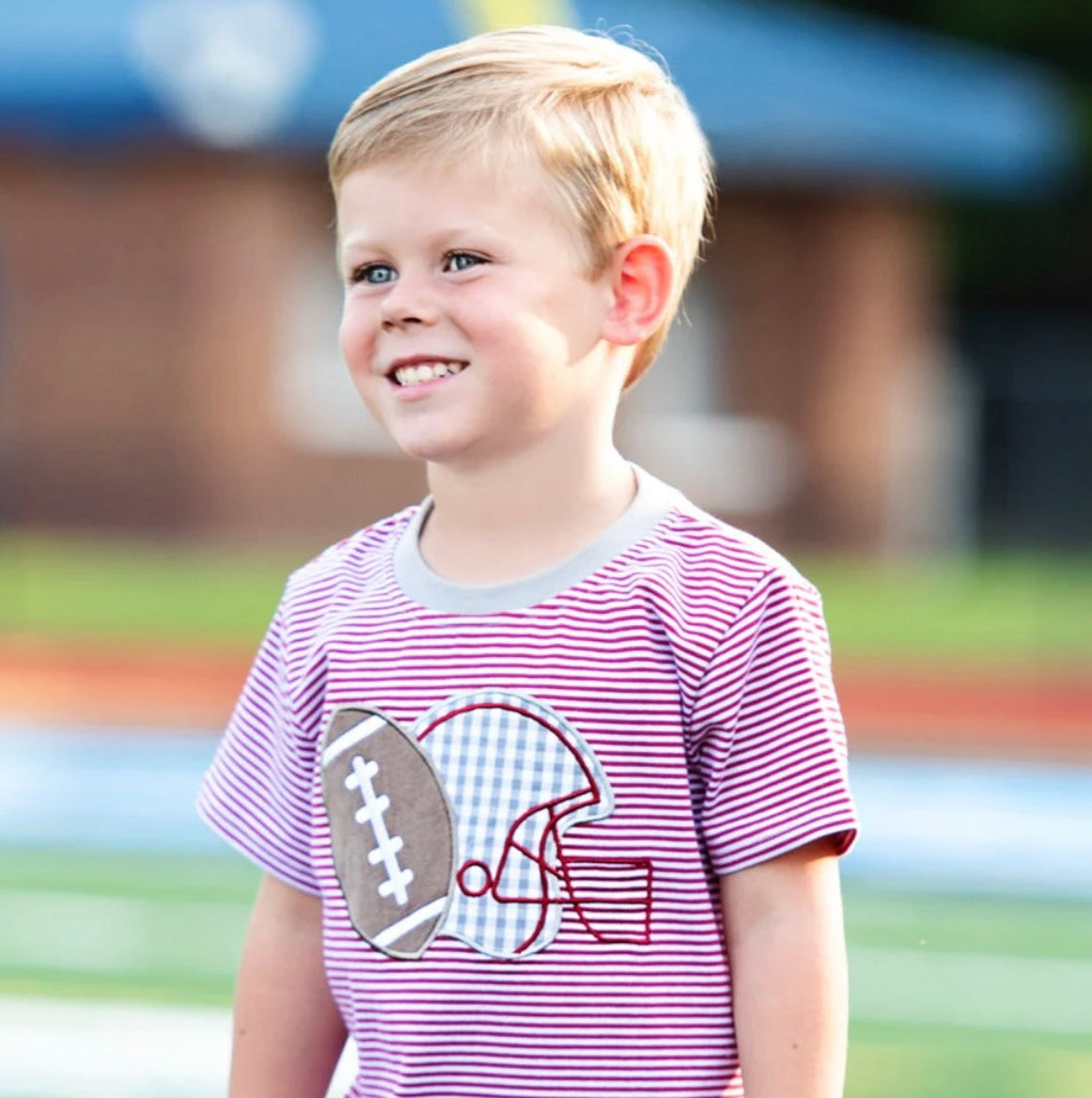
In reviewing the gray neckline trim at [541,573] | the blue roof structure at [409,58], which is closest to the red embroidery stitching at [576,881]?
the gray neckline trim at [541,573]

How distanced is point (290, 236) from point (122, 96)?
1.84 m

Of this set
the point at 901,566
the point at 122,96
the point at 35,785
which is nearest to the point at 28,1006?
the point at 35,785

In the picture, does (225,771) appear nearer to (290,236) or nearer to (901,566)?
(290,236)

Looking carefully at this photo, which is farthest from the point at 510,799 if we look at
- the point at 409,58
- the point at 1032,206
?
the point at 1032,206

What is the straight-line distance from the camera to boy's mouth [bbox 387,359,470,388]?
99.4 inches

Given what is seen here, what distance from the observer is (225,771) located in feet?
9.20

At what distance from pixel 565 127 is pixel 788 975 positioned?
0.82 metres

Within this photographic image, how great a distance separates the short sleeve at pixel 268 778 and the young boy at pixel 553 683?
81 mm

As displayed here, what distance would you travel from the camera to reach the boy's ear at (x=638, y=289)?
101 inches

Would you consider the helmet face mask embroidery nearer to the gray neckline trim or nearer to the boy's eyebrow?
the gray neckline trim

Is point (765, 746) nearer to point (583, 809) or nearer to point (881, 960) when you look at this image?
point (583, 809)

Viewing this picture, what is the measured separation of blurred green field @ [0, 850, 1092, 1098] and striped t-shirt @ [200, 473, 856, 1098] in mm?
3360

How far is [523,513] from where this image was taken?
257 centimetres

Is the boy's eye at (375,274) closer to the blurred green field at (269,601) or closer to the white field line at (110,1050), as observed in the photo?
the white field line at (110,1050)
